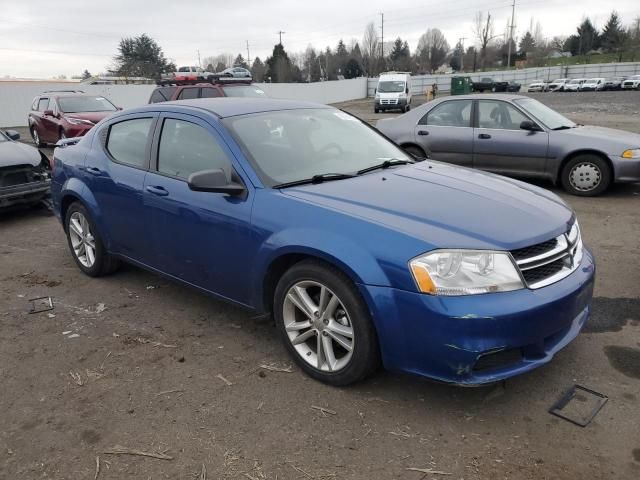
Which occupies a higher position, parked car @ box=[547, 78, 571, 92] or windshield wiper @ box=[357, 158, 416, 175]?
parked car @ box=[547, 78, 571, 92]

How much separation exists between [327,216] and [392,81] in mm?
29169

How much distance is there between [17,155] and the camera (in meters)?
7.59

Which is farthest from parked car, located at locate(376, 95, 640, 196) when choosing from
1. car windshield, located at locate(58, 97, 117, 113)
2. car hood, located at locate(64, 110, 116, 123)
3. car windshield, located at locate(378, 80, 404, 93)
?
car windshield, located at locate(378, 80, 404, 93)

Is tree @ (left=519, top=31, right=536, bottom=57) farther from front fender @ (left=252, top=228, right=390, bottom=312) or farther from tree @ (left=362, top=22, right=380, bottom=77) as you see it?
front fender @ (left=252, top=228, right=390, bottom=312)

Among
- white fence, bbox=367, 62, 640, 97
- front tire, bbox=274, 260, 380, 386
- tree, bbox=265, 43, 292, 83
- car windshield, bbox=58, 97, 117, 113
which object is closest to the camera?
front tire, bbox=274, 260, 380, 386

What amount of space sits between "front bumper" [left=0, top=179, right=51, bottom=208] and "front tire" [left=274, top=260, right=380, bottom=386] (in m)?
5.50

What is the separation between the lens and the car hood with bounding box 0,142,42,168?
7367mm

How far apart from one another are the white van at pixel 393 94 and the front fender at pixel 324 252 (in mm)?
27727

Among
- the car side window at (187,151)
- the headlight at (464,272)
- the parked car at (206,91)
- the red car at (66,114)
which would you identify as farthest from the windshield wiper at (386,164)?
the red car at (66,114)

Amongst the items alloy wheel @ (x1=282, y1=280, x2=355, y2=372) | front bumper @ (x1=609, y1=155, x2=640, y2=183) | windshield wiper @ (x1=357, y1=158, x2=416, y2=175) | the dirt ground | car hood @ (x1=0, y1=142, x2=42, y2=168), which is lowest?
the dirt ground

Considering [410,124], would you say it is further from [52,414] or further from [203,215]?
[52,414]

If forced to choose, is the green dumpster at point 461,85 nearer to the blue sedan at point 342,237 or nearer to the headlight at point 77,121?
the headlight at point 77,121

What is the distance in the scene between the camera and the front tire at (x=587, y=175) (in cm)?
774

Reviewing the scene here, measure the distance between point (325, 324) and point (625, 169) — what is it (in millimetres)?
6337
